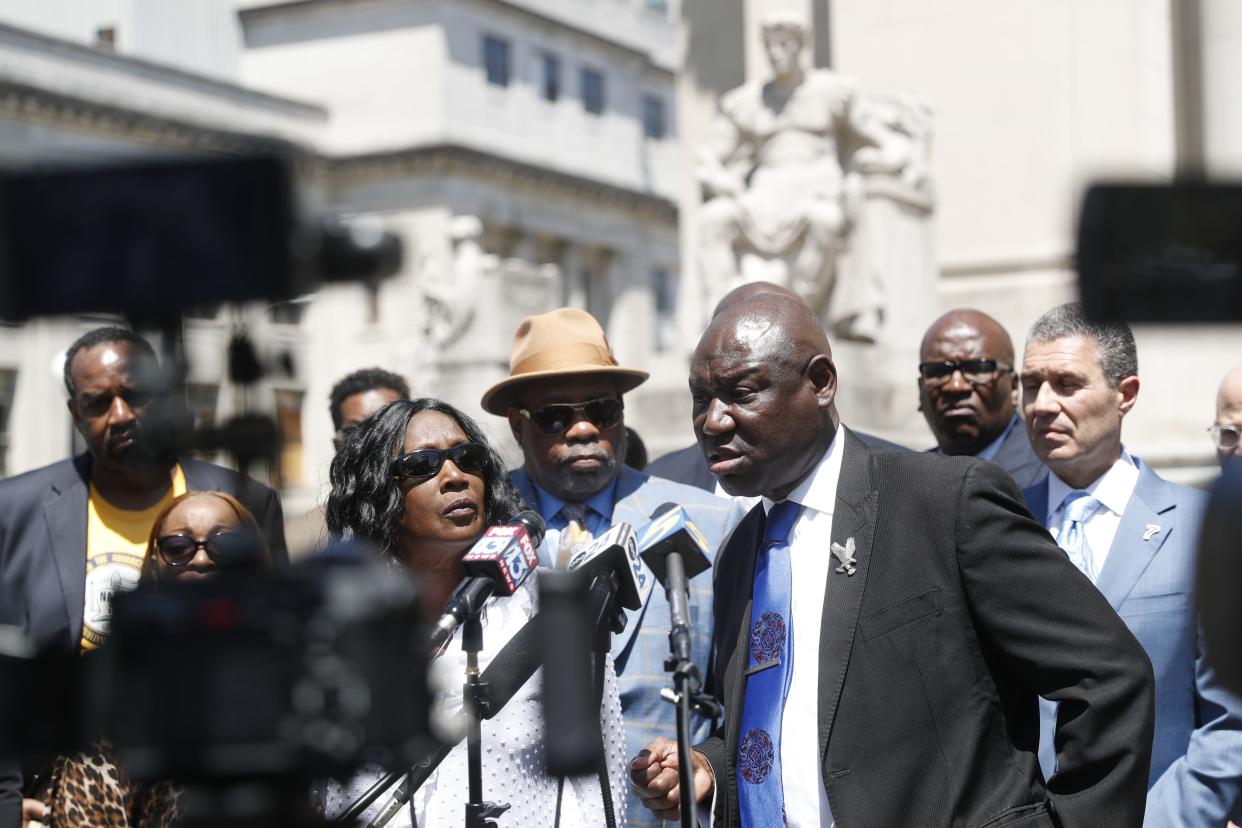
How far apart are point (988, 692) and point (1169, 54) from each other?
1114cm

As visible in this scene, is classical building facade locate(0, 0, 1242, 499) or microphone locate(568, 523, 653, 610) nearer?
classical building facade locate(0, 0, 1242, 499)

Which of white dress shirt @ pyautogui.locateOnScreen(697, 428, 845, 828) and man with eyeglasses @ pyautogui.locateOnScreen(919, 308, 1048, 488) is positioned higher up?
man with eyeglasses @ pyautogui.locateOnScreen(919, 308, 1048, 488)

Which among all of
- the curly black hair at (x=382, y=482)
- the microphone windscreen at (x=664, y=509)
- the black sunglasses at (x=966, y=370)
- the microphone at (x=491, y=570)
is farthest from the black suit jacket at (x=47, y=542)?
the black sunglasses at (x=966, y=370)

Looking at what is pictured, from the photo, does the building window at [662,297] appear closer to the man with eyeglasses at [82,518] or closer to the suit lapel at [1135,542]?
the man with eyeglasses at [82,518]

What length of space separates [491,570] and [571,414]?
190 centimetres

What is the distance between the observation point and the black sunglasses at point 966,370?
A: 5.89 meters

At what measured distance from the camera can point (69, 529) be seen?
4.93 metres

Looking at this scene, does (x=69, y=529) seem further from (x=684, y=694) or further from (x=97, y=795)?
(x=684, y=694)

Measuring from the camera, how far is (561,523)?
5090 millimetres

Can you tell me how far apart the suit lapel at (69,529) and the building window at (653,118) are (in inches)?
2274

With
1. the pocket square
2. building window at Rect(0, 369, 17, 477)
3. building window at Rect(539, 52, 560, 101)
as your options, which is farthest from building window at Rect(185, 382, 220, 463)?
building window at Rect(539, 52, 560, 101)

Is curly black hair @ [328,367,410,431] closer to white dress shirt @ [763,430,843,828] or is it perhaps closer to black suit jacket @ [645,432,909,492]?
black suit jacket @ [645,432,909,492]

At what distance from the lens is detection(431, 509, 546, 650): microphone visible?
315 centimetres

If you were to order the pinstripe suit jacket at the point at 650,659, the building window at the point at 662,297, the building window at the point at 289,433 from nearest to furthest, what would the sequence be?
the building window at the point at 289,433, the pinstripe suit jacket at the point at 650,659, the building window at the point at 662,297
